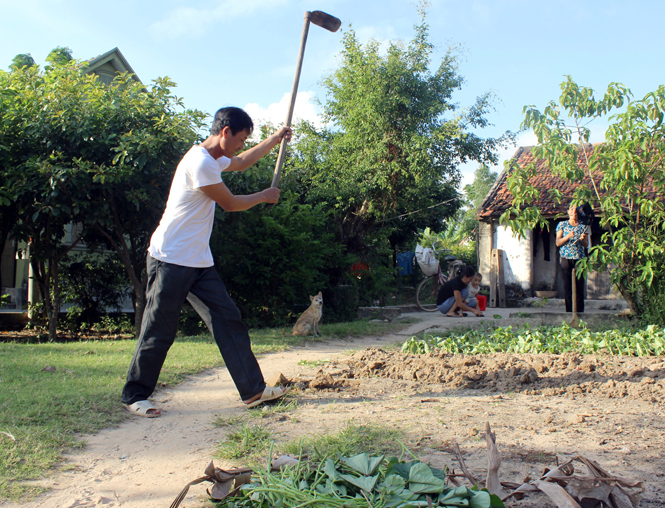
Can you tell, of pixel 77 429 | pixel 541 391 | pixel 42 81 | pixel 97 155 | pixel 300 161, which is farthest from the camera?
pixel 300 161

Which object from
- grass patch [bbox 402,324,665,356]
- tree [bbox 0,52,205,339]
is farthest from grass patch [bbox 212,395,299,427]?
tree [bbox 0,52,205,339]

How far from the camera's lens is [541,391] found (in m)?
3.75

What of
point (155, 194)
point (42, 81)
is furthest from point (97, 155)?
point (42, 81)

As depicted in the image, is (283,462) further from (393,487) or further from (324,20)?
(324,20)

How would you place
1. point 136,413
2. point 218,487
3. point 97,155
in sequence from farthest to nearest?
1. point 97,155
2. point 136,413
3. point 218,487

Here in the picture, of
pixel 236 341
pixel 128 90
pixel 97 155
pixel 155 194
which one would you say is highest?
pixel 128 90

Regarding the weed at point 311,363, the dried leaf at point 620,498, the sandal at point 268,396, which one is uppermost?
the dried leaf at point 620,498

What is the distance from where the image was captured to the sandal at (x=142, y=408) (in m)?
3.25

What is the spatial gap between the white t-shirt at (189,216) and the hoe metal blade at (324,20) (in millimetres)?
1923

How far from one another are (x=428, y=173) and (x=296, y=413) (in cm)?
962

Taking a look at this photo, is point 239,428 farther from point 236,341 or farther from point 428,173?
point 428,173

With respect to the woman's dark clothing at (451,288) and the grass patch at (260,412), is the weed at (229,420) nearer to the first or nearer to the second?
the grass patch at (260,412)

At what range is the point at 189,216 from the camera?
3.33 m

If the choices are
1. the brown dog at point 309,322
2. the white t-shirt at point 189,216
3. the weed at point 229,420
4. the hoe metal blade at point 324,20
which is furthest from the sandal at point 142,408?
the brown dog at point 309,322
